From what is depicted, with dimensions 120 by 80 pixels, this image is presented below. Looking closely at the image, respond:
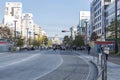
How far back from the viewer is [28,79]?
18.9m

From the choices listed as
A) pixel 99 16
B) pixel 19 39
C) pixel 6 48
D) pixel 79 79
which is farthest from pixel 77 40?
pixel 79 79

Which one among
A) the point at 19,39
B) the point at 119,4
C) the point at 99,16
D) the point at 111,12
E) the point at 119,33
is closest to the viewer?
the point at 119,33

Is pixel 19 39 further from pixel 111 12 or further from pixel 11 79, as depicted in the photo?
pixel 11 79

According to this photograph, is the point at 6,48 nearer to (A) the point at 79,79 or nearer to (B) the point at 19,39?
(B) the point at 19,39

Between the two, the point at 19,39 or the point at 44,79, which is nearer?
the point at 44,79

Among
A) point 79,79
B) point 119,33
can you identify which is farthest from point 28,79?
point 119,33

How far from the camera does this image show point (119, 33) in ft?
218

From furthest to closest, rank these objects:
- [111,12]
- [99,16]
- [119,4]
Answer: [99,16], [111,12], [119,4]

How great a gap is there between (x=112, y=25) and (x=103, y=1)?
80630 millimetres

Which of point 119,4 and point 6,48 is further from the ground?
point 119,4

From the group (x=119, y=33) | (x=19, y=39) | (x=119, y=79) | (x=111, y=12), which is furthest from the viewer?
(x=19, y=39)

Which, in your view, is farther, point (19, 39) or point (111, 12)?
point (19, 39)

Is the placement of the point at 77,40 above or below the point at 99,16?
below

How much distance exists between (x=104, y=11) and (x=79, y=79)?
12192 centimetres
